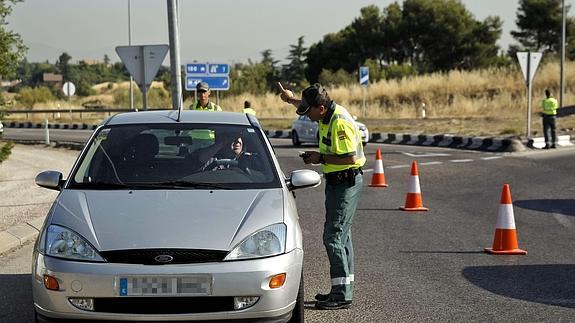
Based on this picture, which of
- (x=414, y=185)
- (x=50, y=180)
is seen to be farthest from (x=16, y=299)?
(x=414, y=185)

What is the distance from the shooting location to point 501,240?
9.40m

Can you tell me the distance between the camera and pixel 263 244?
5406 millimetres

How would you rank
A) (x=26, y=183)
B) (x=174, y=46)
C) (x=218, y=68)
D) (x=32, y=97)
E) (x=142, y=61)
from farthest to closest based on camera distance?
(x=32, y=97), (x=218, y=68), (x=26, y=183), (x=174, y=46), (x=142, y=61)

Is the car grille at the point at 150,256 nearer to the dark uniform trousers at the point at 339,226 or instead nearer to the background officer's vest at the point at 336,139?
the dark uniform trousers at the point at 339,226

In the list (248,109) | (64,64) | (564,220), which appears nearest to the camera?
(564,220)

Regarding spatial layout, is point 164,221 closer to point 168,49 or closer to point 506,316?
point 506,316

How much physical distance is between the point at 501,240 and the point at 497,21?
67.8 metres

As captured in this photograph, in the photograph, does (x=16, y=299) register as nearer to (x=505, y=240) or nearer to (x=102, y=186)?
(x=102, y=186)

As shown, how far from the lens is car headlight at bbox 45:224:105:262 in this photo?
521 centimetres

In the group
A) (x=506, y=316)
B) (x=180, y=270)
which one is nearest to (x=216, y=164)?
(x=180, y=270)

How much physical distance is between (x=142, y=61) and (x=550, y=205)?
762 cm

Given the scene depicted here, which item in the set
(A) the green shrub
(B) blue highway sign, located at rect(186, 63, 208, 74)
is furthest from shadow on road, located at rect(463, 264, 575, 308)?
(A) the green shrub

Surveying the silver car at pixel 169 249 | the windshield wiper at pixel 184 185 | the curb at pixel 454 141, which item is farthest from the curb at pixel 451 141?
the silver car at pixel 169 249

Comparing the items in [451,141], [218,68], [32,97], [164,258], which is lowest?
[451,141]
